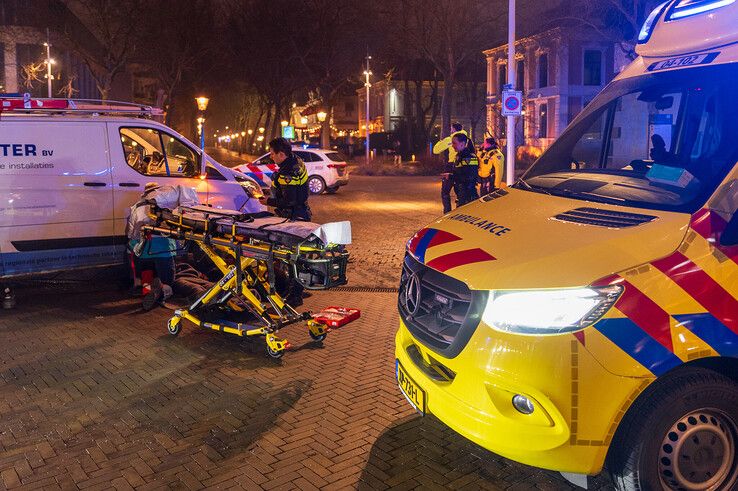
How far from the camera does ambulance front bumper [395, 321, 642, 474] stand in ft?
10.5

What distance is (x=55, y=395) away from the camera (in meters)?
5.62

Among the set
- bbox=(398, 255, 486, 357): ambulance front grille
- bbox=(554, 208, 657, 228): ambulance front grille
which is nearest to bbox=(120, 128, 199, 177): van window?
bbox=(398, 255, 486, 357): ambulance front grille

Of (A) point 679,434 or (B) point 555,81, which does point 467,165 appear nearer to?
(A) point 679,434

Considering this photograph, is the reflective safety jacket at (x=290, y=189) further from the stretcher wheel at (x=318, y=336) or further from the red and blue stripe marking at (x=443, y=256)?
the red and blue stripe marking at (x=443, y=256)

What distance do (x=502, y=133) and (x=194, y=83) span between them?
21672 millimetres

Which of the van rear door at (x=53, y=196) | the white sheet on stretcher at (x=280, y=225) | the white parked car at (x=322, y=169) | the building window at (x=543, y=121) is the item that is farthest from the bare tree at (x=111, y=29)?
the building window at (x=543, y=121)

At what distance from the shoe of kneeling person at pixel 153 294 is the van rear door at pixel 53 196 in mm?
1273

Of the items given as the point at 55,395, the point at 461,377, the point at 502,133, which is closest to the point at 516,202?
the point at 461,377

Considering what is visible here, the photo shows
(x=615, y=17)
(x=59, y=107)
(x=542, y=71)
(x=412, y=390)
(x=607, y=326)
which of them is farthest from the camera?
(x=542, y=71)

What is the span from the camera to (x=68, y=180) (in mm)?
8844

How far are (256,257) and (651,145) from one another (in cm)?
328

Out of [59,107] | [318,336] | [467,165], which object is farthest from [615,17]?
[318,336]

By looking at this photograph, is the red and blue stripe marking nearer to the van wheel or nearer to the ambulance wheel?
the ambulance wheel

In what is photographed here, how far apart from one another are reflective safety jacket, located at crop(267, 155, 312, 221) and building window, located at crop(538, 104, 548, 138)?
51.7 m
